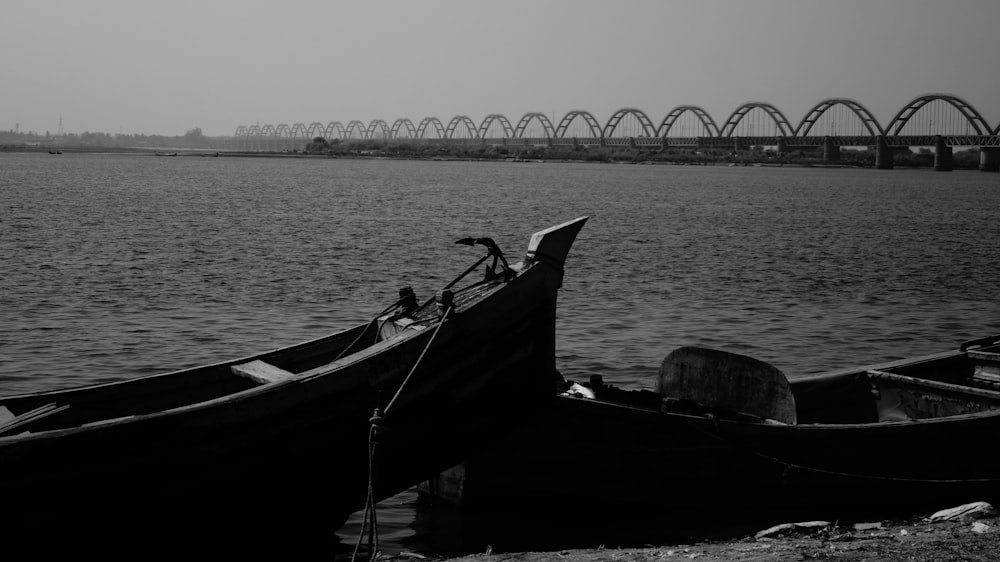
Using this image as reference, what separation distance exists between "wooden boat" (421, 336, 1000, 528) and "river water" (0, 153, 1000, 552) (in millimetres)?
1222

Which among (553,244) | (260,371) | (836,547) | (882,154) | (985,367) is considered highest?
(882,154)

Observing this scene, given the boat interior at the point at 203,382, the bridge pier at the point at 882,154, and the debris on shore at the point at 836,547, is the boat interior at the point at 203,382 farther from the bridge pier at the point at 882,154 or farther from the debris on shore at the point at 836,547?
the bridge pier at the point at 882,154

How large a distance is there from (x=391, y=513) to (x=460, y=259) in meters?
23.9

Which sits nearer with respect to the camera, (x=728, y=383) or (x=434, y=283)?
(x=728, y=383)

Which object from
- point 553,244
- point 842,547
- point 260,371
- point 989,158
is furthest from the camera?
point 989,158

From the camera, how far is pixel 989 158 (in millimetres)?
183500

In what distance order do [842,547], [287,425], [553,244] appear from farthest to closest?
[553,244], [287,425], [842,547]

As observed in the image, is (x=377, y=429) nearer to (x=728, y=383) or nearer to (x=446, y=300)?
(x=446, y=300)

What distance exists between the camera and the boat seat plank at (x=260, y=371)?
28.6 ft

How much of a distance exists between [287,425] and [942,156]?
199344 mm

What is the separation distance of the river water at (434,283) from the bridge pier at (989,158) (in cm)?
13425

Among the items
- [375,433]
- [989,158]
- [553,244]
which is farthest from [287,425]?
[989,158]

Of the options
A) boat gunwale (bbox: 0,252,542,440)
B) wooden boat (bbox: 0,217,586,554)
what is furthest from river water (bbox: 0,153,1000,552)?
boat gunwale (bbox: 0,252,542,440)

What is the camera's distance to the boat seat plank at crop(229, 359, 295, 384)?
8711 mm
